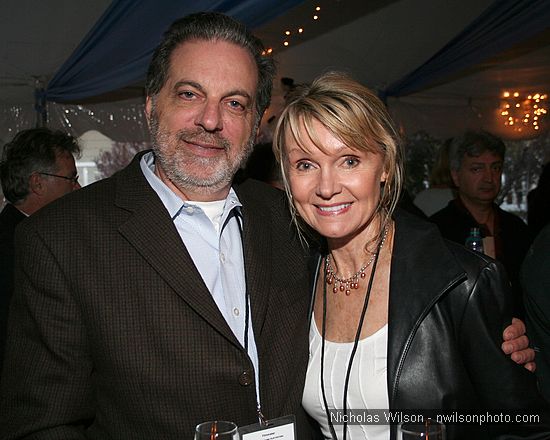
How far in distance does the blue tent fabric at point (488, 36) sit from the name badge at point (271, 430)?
349 centimetres

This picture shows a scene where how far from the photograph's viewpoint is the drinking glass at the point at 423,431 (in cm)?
124

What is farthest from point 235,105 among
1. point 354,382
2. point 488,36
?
point 488,36

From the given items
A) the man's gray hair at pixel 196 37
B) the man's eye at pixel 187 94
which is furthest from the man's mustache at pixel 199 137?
the man's gray hair at pixel 196 37

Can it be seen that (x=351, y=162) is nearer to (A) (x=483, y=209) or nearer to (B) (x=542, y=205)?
(A) (x=483, y=209)

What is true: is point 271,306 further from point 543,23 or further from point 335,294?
point 543,23

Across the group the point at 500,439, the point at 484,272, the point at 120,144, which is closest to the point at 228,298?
the point at 484,272

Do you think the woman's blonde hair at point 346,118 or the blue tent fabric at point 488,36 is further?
the blue tent fabric at point 488,36

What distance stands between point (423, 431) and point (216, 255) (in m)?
0.96

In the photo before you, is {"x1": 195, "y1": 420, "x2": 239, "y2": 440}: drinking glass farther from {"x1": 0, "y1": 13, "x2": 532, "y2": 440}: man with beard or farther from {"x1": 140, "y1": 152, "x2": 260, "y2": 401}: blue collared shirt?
{"x1": 140, "y1": 152, "x2": 260, "y2": 401}: blue collared shirt

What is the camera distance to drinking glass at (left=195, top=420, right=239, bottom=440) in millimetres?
1275

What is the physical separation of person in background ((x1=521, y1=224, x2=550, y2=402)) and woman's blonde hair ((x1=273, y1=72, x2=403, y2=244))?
0.59 meters

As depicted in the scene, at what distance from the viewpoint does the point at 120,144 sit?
643cm

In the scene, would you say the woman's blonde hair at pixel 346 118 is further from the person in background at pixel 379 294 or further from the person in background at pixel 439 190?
the person in background at pixel 439 190

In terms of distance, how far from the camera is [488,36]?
15.5ft
